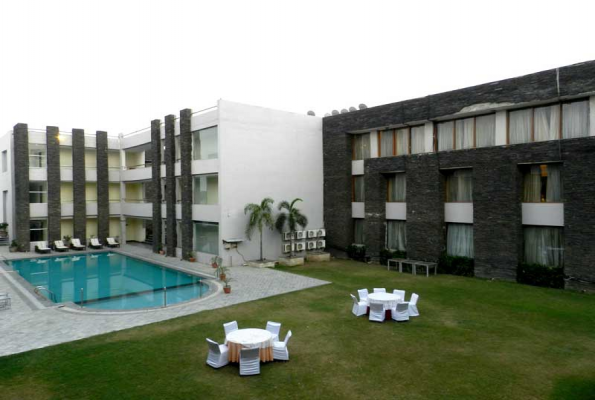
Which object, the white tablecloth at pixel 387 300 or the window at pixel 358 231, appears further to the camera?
the window at pixel 358 231

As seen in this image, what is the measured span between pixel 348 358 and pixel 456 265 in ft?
41.7

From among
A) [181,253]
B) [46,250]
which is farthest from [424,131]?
[46,250]

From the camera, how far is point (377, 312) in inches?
501

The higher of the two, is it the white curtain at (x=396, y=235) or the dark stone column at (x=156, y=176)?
the dark stone column at (x=156, y=176)

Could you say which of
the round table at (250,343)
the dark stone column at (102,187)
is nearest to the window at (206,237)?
the dark stone column at (102,187)

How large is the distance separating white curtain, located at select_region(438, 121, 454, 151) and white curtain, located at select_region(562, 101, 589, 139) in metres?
5.23

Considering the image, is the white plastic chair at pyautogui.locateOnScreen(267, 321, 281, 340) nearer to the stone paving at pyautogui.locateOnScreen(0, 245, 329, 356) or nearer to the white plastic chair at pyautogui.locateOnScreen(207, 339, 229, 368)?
the white plastic chair at pyautogui.locateOnScreen(207, 339, 229, 368)

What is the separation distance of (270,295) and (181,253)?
38.8 ft

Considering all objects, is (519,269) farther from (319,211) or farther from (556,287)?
(319,211)

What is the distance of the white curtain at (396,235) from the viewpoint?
23438 mm

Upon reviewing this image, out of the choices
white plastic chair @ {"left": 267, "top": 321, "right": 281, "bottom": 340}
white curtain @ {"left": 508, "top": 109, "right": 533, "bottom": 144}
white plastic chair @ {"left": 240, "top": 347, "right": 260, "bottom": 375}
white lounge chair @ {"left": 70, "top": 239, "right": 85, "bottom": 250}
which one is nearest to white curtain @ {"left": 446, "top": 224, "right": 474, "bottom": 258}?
white curtain @ {"left": 508, "top": 109, "right": 533, "bottom": 144}

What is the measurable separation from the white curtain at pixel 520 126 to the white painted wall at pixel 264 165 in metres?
12.2

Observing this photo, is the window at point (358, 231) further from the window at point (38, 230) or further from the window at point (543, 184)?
the window at point (38, 230)

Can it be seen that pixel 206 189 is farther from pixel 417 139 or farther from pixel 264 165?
pixel 417 139
